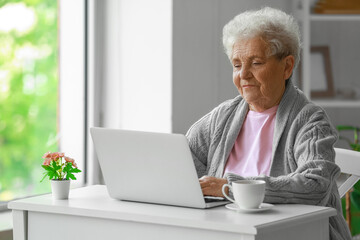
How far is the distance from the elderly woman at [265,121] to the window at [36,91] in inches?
39.6

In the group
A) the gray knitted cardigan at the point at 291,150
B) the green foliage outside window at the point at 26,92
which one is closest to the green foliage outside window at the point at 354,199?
the gray knitted cardigan at the point at 291,150

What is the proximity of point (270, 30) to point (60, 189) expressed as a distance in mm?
852

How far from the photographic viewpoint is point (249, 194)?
1.74m

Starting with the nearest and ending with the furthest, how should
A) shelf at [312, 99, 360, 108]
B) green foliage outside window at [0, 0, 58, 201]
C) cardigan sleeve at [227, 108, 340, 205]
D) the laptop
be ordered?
the laptop, cardigan sleeve at [227, 108, 340, 205], green foliage outside window at [0, 0, 58, 201], shelf at [312, 99, 360, 108]

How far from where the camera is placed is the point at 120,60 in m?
3.40

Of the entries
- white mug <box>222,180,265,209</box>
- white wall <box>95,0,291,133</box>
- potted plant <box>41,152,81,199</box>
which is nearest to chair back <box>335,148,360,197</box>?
white mug <box>222,180,265,209</box>

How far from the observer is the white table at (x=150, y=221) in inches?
65.3

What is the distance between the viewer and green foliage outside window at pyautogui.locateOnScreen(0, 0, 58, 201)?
306cm

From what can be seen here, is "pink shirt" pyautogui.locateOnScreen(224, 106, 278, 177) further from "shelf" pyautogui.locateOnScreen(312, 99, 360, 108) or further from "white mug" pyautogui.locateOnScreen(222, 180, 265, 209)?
"shelf" pyautogui.locateOnScreen(312, 99, 360, 108)

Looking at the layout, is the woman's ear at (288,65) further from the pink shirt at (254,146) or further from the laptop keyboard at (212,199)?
the laptop keyboard at (212,199)

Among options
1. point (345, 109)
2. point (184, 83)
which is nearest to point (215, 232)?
point (184, 83)

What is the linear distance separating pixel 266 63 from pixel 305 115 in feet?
0.75

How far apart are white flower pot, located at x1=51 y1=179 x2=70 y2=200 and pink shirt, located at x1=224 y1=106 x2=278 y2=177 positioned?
54cm

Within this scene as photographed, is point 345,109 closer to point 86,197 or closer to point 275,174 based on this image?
point 275,174
